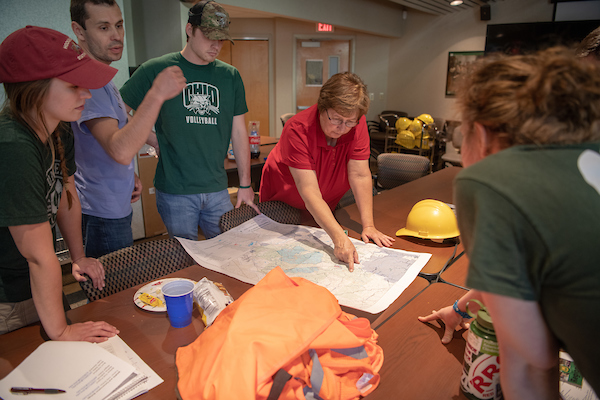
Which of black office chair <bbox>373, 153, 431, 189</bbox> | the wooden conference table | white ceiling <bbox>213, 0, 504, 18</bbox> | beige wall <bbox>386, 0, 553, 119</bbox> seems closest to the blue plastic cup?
the wooden conference table

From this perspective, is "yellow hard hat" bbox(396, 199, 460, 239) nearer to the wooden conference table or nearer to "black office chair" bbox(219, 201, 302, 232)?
the wooden conference table

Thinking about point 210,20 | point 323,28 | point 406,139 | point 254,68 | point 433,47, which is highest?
point 323,28

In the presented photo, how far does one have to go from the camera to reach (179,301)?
1021 millimetres

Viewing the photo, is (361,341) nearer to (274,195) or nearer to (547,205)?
(547,205)

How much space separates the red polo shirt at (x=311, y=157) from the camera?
173 centimetres

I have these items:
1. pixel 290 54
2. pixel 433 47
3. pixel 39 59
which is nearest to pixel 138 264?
pixel 39 59

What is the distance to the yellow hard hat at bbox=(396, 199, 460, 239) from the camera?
170cm

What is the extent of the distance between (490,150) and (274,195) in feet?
5.04

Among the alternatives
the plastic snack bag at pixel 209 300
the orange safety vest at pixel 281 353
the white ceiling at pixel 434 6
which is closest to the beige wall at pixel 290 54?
the white ceiling at pixel 434 6

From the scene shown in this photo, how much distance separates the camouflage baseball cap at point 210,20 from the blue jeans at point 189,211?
76cm

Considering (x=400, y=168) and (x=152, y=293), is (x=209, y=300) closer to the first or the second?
(x=152, y=293)

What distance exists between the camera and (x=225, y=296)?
1.11 m

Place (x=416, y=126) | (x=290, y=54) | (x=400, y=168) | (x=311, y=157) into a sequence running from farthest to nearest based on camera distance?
(x=290, y=54) < (x=416, y=126) < (x=400, y=168) < (x=311, y=157)

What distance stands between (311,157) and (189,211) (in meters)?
0.67
